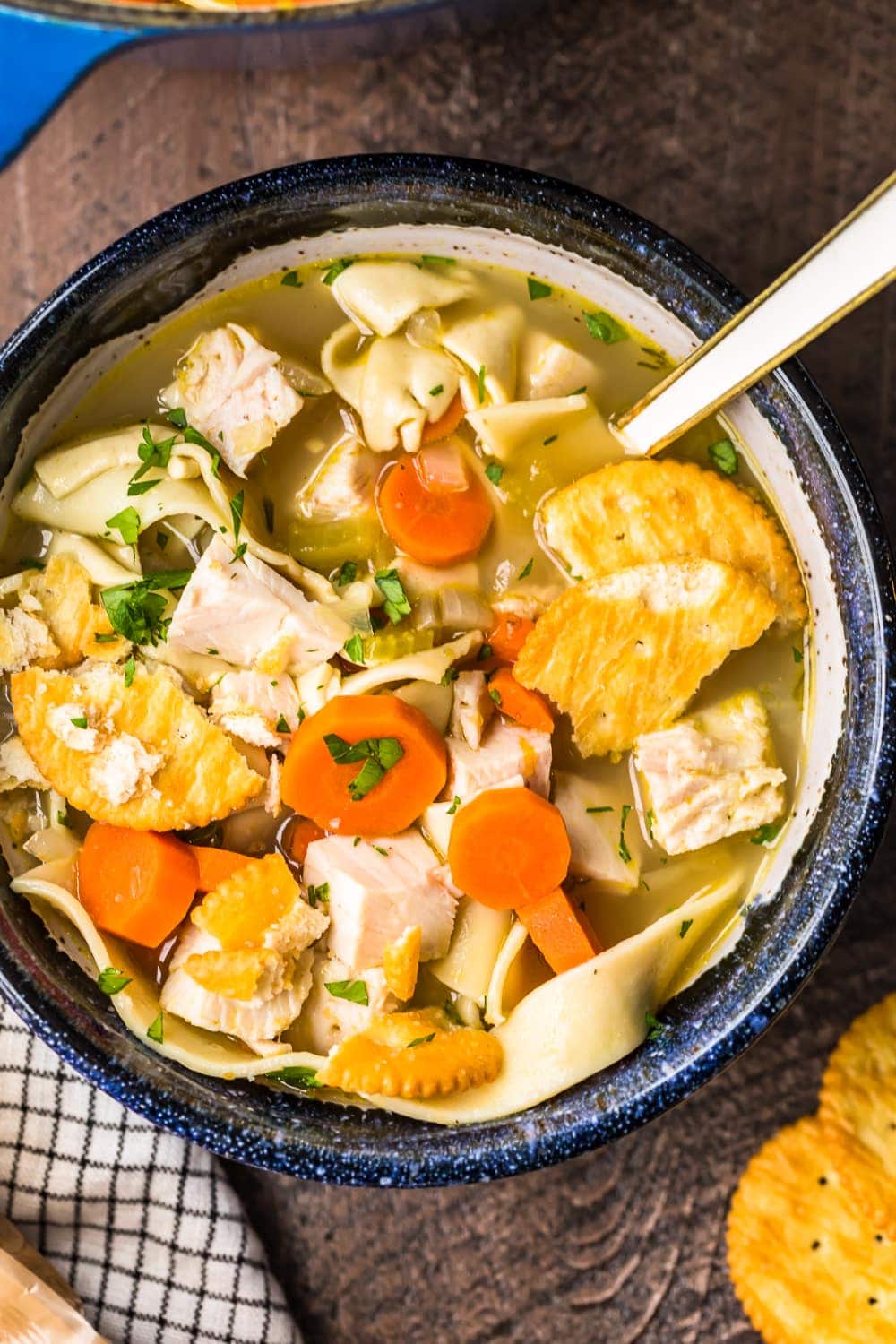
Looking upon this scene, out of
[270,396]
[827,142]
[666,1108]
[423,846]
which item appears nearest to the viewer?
[666,1108]

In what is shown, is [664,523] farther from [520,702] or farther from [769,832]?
[769,832]

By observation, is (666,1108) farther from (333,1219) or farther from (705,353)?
(705,353)

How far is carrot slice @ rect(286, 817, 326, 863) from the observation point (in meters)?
3.02

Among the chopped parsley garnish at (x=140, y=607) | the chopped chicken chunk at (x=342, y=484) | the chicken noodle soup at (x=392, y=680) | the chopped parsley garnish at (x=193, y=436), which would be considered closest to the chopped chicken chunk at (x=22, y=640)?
the chicken noodle soup at (x=392, y=680)

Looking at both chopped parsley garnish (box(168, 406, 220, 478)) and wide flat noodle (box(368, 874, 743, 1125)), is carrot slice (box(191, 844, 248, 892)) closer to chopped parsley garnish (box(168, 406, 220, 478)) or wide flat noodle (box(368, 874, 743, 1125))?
wide flat noodle (box(368, 874, 743, 1125))

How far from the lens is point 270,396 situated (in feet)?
9.24

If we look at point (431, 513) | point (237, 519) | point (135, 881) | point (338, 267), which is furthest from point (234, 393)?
point (135, 881)

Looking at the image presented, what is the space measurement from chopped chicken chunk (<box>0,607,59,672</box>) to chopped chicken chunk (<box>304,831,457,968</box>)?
0.71 m

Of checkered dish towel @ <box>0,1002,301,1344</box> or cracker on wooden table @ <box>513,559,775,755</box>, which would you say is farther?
checkered dish towel @ <box>0,1002,301,1344</box>

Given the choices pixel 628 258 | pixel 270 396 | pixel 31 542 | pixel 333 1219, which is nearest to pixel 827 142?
pixel 628 258

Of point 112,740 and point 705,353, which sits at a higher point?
point 705,353

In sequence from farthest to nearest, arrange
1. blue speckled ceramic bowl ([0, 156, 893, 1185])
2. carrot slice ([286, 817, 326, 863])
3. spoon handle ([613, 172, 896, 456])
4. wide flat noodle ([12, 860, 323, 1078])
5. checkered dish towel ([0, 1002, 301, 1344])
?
checkered dish towel ([0, 1002, 301, 1344]), carrot slice ([286, 817, 326, 863]), wide flat noodle ([12, 860, 323, 1078]), blue speckled ceramic bowl ([0, 156, 893, 1185]), spoon handle ([613, 172, 896, 456])

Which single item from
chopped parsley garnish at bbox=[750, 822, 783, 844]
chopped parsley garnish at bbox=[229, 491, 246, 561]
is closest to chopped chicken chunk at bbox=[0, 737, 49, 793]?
chopped parsley garnish at bbox=[229, 491, 246, 561]

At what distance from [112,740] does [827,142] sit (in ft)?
7.31
